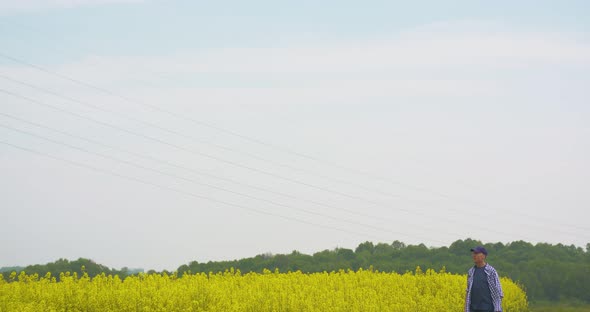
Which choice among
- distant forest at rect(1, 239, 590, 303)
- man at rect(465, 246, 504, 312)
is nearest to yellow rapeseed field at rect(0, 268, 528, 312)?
man at rect(465, 246, 504, 312)

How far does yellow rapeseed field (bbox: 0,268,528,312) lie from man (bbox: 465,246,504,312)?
5.49 m

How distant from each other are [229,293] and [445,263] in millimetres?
40713

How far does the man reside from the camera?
639 inches

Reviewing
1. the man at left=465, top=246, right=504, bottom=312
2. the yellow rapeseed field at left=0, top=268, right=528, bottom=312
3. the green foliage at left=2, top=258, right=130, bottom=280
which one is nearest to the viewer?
the man at left=465, top=246, right=504, bottom=312

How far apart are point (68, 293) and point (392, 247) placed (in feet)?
167

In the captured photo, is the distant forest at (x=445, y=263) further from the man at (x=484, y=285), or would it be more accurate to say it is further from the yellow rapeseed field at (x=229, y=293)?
the man at (x=484, y=285)

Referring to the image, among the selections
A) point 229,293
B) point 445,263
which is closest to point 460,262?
point 445,263

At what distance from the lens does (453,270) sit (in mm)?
54000

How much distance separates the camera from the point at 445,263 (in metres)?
59.2

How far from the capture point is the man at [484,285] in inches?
639

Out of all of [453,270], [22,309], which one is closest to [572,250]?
[453,270]

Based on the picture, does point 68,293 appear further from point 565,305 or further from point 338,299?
point 565,305

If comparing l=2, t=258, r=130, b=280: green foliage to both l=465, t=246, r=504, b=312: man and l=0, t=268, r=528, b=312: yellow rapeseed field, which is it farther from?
l=465, t=246, r=504, b=312: man

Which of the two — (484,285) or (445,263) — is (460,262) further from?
(484,285)
